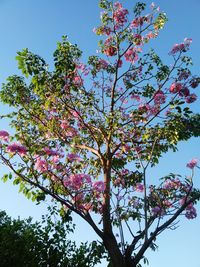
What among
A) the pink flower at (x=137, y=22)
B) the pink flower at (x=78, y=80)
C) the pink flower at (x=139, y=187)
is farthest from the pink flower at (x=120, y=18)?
the pink flower at (x=139, y=187)

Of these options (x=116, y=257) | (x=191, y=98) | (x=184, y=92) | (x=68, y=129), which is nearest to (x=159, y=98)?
(x=184, y=92)

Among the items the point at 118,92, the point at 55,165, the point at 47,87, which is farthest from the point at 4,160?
the point at 118,92

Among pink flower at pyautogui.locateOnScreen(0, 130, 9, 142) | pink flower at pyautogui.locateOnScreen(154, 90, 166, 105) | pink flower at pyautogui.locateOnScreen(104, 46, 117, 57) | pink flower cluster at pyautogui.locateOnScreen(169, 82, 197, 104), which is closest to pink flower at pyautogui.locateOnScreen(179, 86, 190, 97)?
pink flower cluster at pyautogui.locateOnScreen(169, 82, 197, 104)

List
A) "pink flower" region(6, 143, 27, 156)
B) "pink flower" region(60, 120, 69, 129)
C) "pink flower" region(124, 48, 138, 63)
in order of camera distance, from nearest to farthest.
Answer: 1. "pink flower" region(6, 143, 27, 156)
2. "pink flower" region(60, 120, 69, 129)
3. "pink flower" region(124, 48, 138, 63)

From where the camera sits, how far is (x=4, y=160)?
8273mm

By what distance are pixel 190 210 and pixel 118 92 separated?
4.34m

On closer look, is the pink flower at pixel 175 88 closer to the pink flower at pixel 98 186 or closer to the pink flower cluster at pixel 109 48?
the pink flower cluster at pixel 109 48

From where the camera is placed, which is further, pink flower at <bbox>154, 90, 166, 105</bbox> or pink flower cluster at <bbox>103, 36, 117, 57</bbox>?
pink flower cluster at <bbox>103, 36, 117, 57</bbox>

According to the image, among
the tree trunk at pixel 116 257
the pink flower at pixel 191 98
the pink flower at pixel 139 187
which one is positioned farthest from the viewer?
the pink flower at pixel 139 187

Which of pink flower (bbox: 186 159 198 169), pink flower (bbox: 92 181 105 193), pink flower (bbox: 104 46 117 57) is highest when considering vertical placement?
pink flower (bbox: 104 46 117 57)

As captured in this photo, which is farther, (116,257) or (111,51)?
(111,51)

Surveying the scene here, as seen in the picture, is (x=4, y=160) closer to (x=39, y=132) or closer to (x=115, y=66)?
(x=39, y=132)

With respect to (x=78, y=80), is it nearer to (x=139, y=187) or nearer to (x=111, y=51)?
(x=111, y=51)

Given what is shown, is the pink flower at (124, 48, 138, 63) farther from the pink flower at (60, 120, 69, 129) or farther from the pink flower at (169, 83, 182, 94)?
the pink flower at (60, 120, 69, 129)
